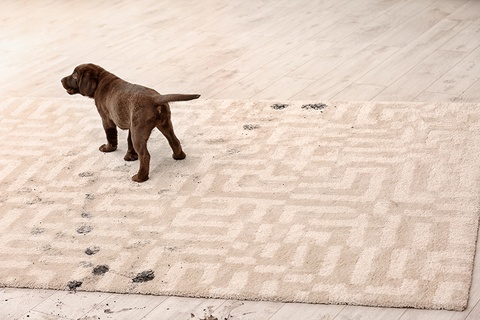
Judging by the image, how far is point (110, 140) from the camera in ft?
10.3

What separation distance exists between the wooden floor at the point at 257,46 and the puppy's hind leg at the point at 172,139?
61cm

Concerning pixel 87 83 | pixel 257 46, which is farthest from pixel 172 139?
pixel 257 46

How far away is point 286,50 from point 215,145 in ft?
3.54

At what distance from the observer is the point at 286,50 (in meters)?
4.09

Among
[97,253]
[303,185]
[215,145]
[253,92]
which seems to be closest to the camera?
[97,253]

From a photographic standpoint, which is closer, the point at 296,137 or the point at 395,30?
the point at 296,137

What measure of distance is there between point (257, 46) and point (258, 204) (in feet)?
5.10

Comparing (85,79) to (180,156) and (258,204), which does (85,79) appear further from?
(258,204)

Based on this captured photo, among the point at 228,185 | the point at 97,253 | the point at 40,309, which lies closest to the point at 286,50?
the point at 228,185

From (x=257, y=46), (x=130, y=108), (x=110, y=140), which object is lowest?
(x=257, y=46)

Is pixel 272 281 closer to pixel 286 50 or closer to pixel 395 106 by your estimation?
pixel 395 106

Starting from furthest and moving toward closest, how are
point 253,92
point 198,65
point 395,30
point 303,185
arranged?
point 395,30 → point 198,65 → point 253,92 → point 303,185

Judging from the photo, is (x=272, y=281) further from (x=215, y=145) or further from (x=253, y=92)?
(x=253, y=92)

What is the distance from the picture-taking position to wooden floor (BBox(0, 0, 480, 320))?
12.0ft
